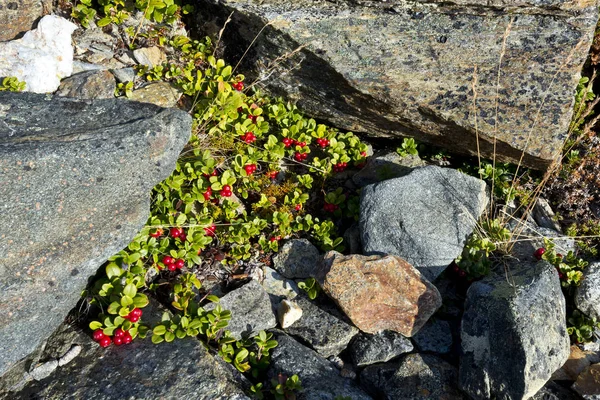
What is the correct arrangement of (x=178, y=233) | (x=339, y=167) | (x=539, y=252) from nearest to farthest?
(x=178, y=233)
(x=539, y=252)
(x=339, y=167)

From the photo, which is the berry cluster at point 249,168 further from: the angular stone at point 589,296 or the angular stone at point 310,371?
the angular stone at point 589,296

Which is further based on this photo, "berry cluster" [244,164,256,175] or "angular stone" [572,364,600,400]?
"berry cluster" [244,164,256,175]

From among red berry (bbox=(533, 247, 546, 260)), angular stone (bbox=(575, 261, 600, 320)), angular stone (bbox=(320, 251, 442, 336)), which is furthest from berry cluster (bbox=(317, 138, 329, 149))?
angular stone (bbox=(575, 261, 600, 320))

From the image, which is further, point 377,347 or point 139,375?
point 377,347

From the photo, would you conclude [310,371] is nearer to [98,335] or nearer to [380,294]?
[380,294]

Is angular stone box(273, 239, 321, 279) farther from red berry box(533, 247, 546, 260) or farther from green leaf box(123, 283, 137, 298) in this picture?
red berry box(533, 247, 546, 260)

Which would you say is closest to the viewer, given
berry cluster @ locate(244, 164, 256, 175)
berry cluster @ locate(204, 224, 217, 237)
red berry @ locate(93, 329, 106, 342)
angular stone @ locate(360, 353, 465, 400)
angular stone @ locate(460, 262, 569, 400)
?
red berry @ locate(93, 329, 106, 342)

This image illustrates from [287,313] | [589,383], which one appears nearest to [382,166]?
[287,313]
